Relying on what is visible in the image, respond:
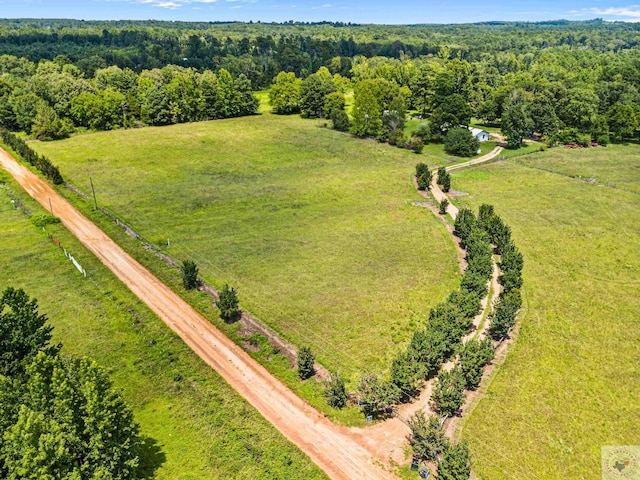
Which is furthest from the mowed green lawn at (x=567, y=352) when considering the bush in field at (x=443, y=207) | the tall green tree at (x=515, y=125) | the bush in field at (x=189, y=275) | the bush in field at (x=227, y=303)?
the tall green tree at (x=515, y=125)

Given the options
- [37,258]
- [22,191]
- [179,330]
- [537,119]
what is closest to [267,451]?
[179,330]

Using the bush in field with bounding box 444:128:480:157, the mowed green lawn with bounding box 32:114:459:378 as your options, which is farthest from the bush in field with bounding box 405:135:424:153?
the bush in field with bounding box 444:128:480:157

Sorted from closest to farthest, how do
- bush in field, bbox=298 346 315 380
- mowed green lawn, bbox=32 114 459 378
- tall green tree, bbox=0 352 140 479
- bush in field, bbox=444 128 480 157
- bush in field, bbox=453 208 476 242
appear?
1. tall green tree, bbox=0 352 140 479
2. bush in field, bbox=298 346 315 380
3. mowed green lawn, bbox=32 114 459 378
4. bush in field, bbox=453 208 476 242
5. bush in field, bbox=444 128 480 157

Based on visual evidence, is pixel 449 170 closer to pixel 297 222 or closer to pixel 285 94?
pixel 297 222

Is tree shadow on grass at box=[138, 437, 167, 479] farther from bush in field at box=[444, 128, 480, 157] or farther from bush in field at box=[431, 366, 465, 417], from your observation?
bush in field at box=[444, 128, 480, 157]

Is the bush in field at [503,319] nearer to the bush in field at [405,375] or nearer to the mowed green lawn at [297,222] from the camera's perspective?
the mowed green lawn at [297,222]

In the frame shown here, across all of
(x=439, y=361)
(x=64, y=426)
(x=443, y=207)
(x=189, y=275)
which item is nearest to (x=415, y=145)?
(x=443, y=207)

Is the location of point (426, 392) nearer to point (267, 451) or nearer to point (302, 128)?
point (267, 451)
